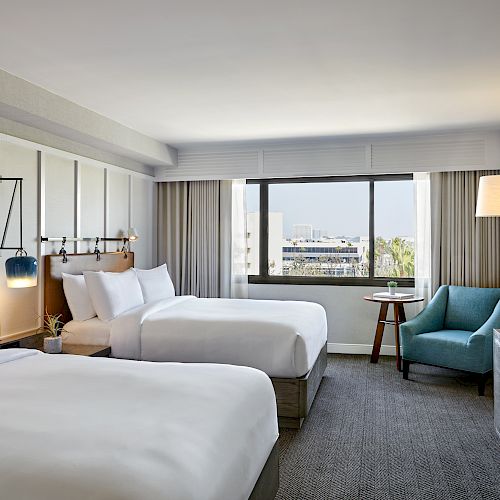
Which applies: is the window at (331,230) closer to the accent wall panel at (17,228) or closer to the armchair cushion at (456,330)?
the armchair cushion at (456,330)

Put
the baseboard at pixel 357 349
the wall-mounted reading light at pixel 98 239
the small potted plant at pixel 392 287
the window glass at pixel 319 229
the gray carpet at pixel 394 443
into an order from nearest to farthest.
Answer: the gray carpet at pixel 394 443, the wall-mounted reading light at pixel 98 239, the small potted plant at pixel 392 287, the baseboard at pixel 357 349, the window glass at pixel 319 229

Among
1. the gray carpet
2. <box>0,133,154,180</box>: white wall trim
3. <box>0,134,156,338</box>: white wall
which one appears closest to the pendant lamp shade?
<box>0,134,156,338</box>: white wall

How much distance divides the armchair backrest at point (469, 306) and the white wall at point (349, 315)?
628 mm

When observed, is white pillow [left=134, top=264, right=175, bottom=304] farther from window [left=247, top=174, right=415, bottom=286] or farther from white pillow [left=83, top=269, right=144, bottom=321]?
window [left=247, top=174, right=415, bottom=286]

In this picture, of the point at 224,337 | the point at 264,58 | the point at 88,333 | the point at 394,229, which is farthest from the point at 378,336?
the point at 264,58

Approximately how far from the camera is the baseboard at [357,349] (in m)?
5.77

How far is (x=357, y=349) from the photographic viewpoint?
19.3ft

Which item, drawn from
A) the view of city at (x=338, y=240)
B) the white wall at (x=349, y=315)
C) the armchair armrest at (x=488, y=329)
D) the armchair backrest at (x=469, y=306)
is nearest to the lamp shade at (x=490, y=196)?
the armchair armrest at (x=488, y=329)

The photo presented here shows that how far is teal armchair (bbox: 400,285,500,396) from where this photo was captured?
Answer: 4379 mm

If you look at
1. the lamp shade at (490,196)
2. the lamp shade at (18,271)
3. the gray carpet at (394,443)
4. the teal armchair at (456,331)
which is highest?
the lamp shade at (490,196)

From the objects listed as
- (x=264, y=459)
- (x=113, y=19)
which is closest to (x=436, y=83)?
(x=113, y=19)

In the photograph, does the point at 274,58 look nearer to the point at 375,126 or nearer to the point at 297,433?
the point at 375,126

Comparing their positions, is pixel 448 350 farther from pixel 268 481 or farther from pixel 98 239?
pixel 98 239

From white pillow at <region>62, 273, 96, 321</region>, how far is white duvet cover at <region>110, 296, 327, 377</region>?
387mm
